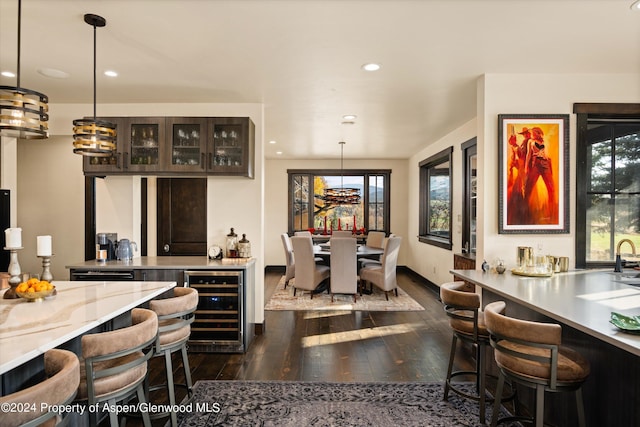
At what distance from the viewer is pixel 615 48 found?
9.18 feet

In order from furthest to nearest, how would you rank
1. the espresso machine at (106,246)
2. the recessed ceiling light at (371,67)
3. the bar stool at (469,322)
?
the espresso machine at (106,246), the recessed ceiling light at (371,67), the bar stool at (469,322)

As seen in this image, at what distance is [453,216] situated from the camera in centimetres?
583

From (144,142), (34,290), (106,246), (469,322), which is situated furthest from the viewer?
(106,246)

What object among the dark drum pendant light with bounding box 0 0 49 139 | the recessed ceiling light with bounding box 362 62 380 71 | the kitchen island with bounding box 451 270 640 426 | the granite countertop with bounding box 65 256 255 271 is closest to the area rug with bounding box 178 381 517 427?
the kitchen island with bounding box 451 270 640 426

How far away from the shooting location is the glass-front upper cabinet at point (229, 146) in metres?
3.88

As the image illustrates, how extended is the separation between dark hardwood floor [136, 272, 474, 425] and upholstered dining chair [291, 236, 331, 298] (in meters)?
0.75

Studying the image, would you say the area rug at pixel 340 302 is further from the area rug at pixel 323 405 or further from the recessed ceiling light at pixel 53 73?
the recessed ceiling light at pixel 53 73

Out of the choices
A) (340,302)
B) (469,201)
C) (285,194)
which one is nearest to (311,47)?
(469,201)

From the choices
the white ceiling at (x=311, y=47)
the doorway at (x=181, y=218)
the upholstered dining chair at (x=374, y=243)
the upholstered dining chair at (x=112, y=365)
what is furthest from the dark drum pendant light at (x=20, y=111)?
the upholstered dining chair at (x=374, y=243)

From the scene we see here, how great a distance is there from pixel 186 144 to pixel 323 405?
9.30 feet

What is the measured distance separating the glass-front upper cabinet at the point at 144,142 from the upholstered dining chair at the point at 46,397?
2735 mm

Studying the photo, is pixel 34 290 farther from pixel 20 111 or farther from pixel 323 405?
pixel 323 405

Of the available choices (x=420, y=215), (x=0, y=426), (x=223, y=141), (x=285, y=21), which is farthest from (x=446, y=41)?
(x=420, y=215)

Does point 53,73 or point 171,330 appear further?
point 53,73
